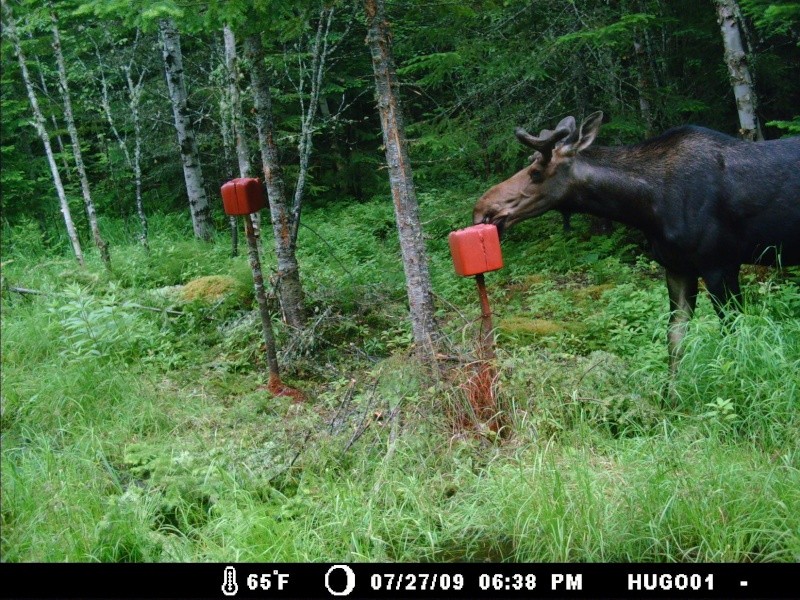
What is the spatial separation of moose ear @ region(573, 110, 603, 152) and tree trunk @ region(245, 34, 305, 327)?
3117 millimetres

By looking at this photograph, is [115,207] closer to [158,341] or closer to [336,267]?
[336,267]

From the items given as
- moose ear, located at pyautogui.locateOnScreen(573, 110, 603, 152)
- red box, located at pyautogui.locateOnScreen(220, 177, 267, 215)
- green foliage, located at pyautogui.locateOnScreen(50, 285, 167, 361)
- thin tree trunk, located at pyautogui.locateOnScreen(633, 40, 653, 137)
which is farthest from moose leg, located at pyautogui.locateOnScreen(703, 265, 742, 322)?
green foliage, located at pyautogui.locateOnScreen(50, 285, 167, 361)

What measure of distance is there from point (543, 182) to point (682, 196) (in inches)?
44.2

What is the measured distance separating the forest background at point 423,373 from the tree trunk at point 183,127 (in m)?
0.10

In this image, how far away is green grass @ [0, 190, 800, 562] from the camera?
3.83m

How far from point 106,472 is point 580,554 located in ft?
9.84

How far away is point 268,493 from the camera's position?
4.67m

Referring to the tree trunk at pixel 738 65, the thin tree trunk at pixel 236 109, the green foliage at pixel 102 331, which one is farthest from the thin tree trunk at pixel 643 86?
the green foliage at pixel 102 331

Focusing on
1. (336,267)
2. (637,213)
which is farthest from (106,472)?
(336,267)

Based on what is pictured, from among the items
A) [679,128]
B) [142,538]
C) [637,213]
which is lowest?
[142,538]
